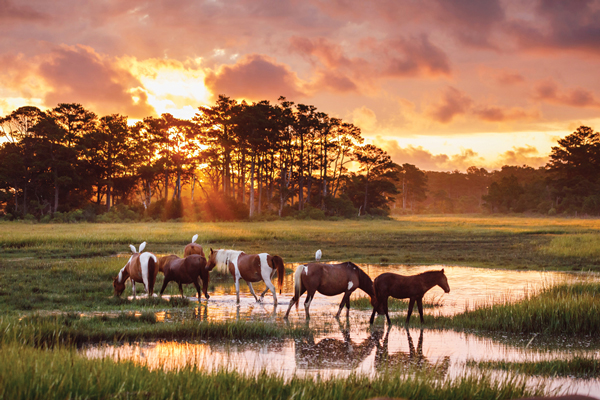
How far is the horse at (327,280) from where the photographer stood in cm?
1297

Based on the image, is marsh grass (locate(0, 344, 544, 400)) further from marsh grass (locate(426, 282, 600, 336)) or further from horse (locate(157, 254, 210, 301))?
horse (locate(157, 254, 210, 301))

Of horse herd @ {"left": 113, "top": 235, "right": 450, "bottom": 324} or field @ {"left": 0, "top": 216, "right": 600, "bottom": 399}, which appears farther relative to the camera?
horse herd @ {"left": 113, "top": 235, "right": 450, "bottom": 324}

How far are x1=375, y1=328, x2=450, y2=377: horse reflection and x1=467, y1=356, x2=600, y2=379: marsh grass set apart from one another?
60 cm

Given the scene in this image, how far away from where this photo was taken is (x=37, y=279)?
59.0 feet

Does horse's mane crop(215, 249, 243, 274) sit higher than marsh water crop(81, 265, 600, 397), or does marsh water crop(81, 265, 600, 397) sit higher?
horse's mane crop(215, 249, 243, 274)

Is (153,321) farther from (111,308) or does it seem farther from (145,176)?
(145,176)

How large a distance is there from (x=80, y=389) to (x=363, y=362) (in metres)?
5.21

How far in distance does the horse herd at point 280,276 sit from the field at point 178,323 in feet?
2.71

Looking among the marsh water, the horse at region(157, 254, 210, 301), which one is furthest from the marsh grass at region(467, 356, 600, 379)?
the horse at region(157, 254, 210, 301)

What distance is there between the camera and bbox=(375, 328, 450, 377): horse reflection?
8.64 metres

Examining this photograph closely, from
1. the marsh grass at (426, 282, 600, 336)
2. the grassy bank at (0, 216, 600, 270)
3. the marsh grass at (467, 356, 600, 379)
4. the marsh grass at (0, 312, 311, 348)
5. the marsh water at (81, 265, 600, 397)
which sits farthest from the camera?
the grassy bank at (0, 216, 600, 270)

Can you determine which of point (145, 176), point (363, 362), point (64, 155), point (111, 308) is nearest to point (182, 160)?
point (145, 176)

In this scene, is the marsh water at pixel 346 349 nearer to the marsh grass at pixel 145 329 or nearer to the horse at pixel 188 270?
the marsh grass at pixel 145 329

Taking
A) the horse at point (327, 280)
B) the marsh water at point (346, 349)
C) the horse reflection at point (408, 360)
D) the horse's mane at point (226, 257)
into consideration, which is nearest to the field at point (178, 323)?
the marsh water at point (346, 349)
